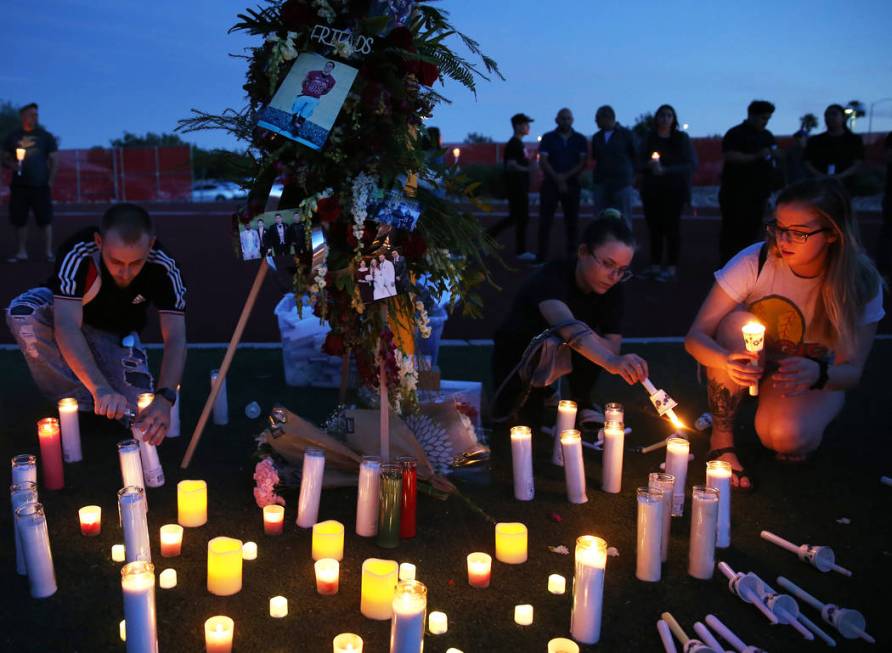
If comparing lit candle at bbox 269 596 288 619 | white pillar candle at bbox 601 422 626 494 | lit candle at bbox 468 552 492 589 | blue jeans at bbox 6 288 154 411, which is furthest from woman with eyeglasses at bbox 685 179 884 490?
blue jeans at bbox 6 288 154 411

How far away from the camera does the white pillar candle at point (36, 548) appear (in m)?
2.41

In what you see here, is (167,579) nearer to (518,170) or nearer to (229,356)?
(229,356)

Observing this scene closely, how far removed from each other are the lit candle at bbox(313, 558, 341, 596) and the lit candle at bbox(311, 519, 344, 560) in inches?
6.5

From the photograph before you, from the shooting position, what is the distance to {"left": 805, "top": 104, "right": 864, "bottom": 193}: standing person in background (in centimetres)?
881

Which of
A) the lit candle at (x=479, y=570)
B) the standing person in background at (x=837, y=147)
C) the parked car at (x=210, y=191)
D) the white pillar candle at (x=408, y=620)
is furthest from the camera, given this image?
the parked car at (x=210, y=191)

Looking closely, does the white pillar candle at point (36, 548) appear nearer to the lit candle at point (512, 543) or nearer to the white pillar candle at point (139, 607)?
the white pillar candle at point (139, 607)

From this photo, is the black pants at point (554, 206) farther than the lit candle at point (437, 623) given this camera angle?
Yes

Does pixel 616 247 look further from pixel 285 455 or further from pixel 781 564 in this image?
pixel 285 455

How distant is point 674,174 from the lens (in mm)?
8984

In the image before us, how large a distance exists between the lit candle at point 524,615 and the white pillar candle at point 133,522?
4.03 ft

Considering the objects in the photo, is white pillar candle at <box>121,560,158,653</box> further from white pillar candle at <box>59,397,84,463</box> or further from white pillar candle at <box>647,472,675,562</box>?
white pillar candle at <box>59,397,84,463</box>

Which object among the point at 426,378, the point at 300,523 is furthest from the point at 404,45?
the point at 300,523

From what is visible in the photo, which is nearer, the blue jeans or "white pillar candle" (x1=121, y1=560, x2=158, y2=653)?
"white pillar candle" (x1=121, y1=560, x2=158, y2=653)

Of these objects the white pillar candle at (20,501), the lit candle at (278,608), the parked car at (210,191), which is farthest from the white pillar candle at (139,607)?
the parked car at (210,191)
